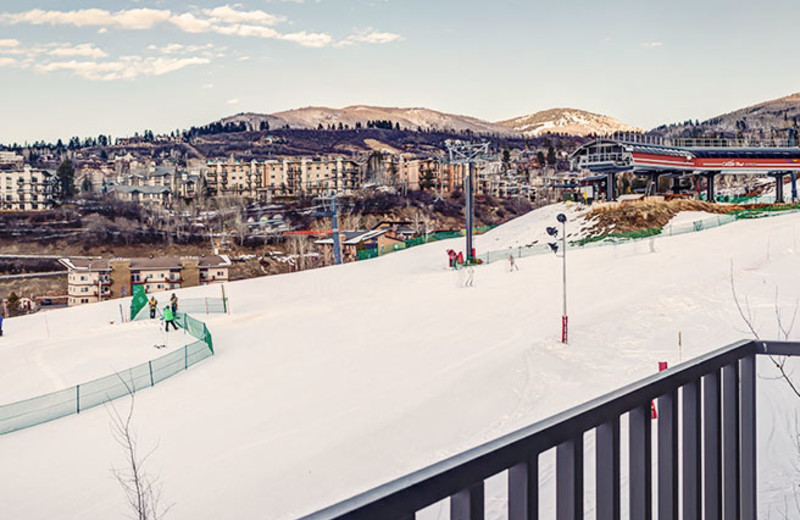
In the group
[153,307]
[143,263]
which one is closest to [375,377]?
[153,307]

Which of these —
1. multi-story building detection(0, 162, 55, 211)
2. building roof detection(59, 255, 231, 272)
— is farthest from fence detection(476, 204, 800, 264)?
multi-story building detection(0, 162, 55, 211)

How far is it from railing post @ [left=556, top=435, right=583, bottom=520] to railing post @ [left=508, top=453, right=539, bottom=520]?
141mm

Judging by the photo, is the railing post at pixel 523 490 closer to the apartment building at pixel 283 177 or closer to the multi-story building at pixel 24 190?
the multi-story building at pixel 24 190

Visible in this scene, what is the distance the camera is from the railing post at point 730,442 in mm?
2186

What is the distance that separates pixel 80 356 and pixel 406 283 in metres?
16.6

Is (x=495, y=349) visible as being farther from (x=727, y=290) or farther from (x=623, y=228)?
(x=623, y=228)

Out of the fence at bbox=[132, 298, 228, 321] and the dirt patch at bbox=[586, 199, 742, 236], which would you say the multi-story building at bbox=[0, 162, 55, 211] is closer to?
the fence at bbox=[132, 298, 228, 321]

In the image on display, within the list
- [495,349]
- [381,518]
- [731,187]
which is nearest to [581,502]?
[381,518]

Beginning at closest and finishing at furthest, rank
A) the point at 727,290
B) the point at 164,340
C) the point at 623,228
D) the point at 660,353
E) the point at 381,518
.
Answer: the point at 381,518
the point at 660,353
the point at 727,290
the point at 164,340
the point at 623,228

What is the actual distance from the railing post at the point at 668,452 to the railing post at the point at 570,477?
19.7 inches

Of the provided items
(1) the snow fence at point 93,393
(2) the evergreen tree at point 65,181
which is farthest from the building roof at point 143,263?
(1) the snow fence at point 93,393

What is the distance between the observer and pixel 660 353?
52.5 ft

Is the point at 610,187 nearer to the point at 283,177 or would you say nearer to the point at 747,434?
the point at 747,434

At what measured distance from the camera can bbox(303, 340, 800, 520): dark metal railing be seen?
3.71ft
